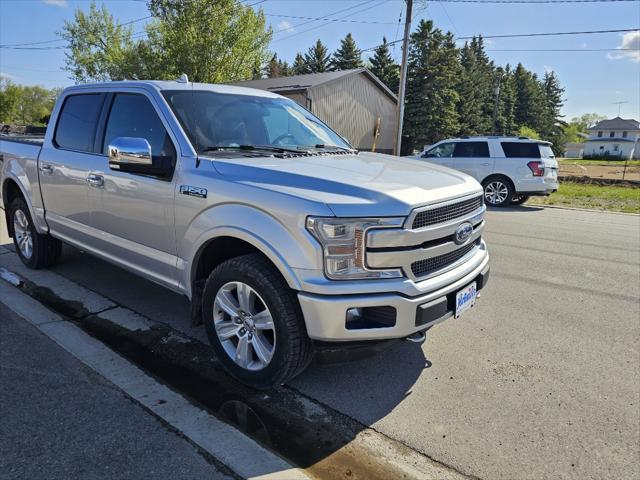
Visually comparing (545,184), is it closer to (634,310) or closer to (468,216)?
(634,310)

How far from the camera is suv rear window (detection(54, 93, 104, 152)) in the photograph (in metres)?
4.23

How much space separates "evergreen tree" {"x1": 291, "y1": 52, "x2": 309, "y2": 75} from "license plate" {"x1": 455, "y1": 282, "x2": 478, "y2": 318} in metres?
64.2

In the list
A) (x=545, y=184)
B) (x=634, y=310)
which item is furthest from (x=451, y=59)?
(x=634, y=310)

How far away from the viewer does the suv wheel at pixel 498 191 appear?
12.6 metres

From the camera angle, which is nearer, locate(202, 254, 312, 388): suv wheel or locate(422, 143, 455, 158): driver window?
locate(202, 254, 312, 388): suv wheel

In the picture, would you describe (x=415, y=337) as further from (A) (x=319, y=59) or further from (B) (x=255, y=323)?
(A) (x=319, y=59)

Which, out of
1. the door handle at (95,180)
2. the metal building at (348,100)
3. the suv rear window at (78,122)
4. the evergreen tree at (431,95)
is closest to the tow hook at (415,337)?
the door handle at (95,180)

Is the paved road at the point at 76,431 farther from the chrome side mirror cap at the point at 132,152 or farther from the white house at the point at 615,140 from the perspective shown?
the white house at the point at 615,140

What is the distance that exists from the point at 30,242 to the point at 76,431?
11.9ft

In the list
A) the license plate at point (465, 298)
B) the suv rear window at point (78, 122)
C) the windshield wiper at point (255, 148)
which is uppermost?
the suv rear window at point (78, 122)

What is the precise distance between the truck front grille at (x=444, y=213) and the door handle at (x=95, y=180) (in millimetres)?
2708

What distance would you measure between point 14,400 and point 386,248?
7.97 ft

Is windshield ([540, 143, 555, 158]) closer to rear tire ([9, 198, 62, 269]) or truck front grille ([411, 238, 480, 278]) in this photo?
truck front grille ([411, 238, 480, 278])

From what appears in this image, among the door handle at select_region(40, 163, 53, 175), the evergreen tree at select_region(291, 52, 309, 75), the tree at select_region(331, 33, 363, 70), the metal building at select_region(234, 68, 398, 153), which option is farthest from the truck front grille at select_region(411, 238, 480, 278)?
the evergreen tree at select_region(291, 52, 309, 75)
